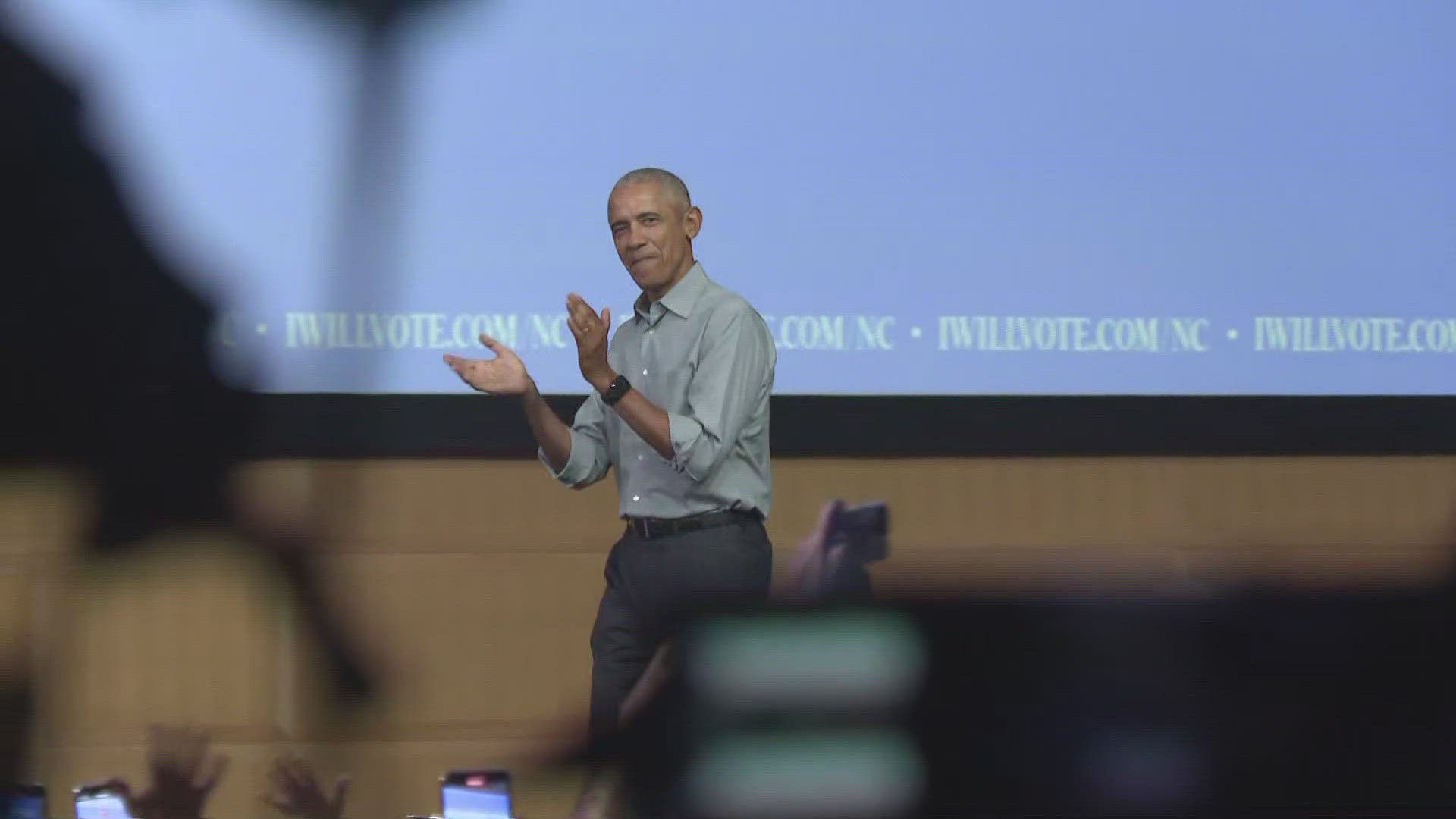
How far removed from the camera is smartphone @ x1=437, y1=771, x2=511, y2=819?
3406mm

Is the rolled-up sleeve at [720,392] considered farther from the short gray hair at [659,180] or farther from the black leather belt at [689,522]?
the short gray hair at [659,180]

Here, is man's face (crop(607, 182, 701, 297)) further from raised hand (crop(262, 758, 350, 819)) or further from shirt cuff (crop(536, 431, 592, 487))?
raised hand (crop(262, 758, 350, 819))

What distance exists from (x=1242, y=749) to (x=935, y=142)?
1.62 metres

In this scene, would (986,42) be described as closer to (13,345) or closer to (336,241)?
(336,241)

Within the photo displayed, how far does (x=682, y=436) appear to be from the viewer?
303cm

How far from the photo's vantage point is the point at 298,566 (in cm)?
430

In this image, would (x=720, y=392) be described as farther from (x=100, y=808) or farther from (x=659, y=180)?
(x=100, y=808)

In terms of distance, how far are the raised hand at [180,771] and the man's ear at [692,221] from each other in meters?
1.75

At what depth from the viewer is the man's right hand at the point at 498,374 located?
3008 millimetres

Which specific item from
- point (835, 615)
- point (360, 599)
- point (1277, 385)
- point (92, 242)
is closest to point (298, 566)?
point (360, 599)

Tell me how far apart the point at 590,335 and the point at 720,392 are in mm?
279

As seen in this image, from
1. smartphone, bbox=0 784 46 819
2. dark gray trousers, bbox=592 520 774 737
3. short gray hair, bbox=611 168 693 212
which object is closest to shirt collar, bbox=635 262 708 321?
short gray hair, bbox=611 168 693 212

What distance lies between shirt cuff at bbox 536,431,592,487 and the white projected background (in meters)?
0.96

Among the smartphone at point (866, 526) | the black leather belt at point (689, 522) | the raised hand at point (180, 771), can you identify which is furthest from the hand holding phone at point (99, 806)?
the smartphone at point (866, 526)
